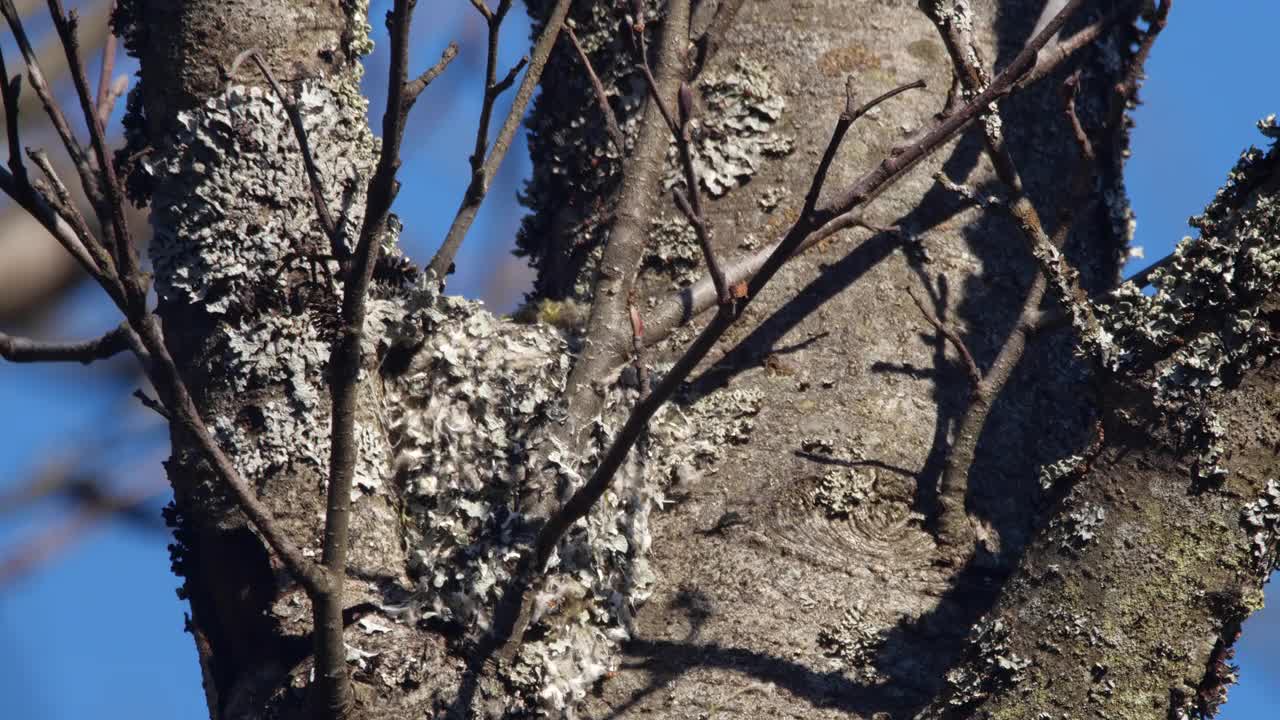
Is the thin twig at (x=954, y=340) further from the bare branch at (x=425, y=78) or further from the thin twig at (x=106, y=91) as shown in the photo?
the thin twig at (x=106, y=91)

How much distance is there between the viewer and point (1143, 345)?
1338mm

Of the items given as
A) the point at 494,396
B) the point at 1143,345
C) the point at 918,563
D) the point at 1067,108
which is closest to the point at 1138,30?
the point at 1067,108

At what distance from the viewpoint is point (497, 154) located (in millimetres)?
1741

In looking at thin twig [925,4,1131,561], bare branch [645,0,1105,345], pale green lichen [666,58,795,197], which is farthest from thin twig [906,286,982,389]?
bare branch [645,0,1105,345]

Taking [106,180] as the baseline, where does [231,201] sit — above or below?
above

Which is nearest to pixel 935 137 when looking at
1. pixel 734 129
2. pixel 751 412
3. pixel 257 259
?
pixel 751 412

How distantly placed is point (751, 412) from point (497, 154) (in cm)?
52

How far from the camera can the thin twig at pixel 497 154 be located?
1.70 meters

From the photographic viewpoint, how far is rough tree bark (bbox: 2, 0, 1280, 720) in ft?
4.25

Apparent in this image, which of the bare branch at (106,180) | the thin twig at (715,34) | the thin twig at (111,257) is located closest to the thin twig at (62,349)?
the thin twig at (111,257)

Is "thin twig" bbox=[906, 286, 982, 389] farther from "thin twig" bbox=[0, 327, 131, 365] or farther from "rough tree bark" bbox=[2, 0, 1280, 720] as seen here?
"thin twig" bbox=[0, 327, 131, 365]

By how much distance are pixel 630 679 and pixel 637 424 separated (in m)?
0.49

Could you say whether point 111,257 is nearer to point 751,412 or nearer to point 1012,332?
point 751,412

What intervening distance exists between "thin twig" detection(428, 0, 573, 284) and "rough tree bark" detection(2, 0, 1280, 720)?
0.05 metres
